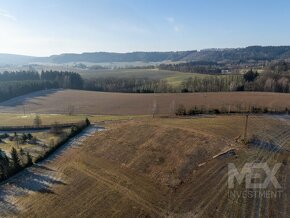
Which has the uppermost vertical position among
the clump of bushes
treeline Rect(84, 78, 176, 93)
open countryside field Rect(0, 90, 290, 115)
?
the clump of bushes

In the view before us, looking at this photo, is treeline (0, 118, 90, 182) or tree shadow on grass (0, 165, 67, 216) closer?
tree shadow on grass (0, 165, 67, 216)

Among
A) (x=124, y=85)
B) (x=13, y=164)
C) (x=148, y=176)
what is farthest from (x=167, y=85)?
(x=148, y=176)

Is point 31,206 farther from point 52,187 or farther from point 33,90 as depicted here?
point 33,90

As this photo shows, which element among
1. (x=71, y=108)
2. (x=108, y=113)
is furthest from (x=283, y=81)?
(x=71, y=108)

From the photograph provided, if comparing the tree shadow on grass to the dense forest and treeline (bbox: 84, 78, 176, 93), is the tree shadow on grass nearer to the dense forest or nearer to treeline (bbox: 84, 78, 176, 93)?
the dense forest

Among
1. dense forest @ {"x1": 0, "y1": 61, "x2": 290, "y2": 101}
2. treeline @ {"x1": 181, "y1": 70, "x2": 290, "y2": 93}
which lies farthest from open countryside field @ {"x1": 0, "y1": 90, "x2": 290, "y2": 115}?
treeline @ {"x1": 181, "y1": 70, "x2": 290, "y2": 93}

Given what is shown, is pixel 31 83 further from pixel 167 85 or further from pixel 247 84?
pixel 247 84
